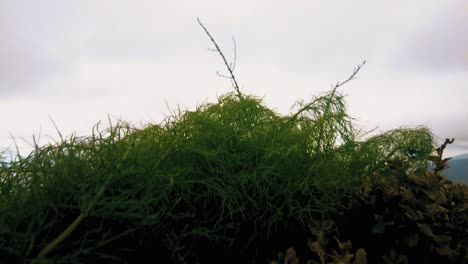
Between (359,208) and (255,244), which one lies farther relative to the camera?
(359,208)

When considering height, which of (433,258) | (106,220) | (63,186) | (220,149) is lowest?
(433,258)

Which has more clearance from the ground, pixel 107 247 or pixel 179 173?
pixel 179 173

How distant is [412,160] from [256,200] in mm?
1425

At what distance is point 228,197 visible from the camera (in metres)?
2.21

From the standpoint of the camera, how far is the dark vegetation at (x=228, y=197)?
5.64ft

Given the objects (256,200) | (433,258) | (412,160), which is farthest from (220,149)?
(412,160)

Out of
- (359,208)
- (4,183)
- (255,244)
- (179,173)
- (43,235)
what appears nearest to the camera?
(43,235)

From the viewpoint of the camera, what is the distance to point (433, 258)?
232cm

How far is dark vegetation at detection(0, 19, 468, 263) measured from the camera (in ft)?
5.64

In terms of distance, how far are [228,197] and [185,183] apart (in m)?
0.20

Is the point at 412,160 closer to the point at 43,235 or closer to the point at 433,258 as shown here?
the point at 433,258

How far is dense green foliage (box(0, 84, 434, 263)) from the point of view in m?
1.69

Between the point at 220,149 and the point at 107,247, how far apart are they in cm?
73

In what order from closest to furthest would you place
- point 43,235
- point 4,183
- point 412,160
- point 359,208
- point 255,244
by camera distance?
point 43,235 → point 4,183 → point 255,244 → point 359,208 → point 412,160
